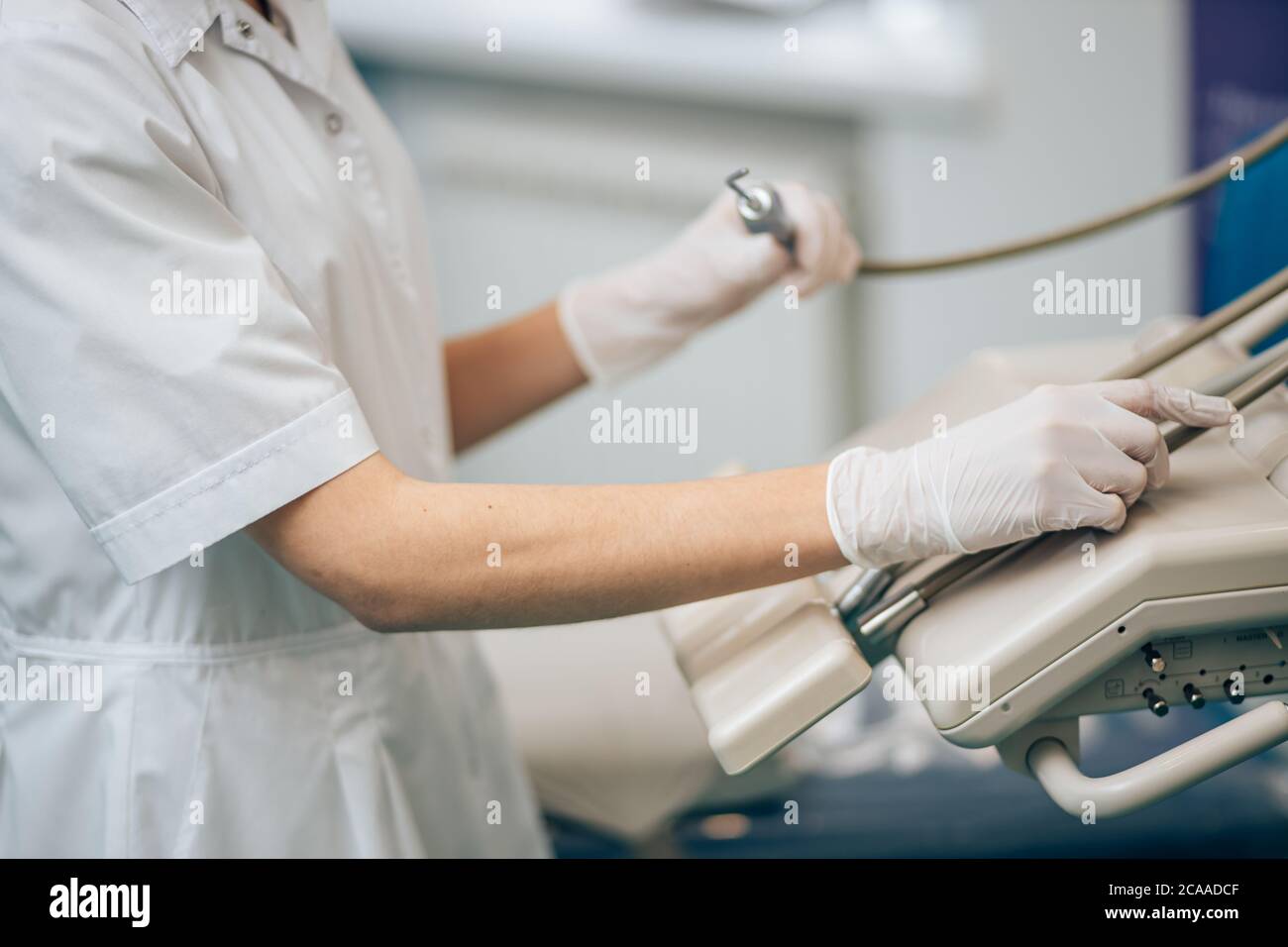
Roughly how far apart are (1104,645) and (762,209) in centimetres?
53

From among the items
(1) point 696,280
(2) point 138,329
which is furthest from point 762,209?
(2) point 138,329

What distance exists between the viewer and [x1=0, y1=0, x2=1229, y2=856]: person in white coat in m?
0.67

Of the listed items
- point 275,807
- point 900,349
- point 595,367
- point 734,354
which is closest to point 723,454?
point 734,354

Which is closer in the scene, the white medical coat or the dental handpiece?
the white medical coat

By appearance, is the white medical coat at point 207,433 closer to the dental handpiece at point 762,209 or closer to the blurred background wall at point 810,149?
the dental handpiece at point 762,209

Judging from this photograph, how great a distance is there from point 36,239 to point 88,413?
110 mm

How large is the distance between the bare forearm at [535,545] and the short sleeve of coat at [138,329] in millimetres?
Result: 37

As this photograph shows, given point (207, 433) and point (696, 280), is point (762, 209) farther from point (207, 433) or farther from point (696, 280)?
point (207, 433)

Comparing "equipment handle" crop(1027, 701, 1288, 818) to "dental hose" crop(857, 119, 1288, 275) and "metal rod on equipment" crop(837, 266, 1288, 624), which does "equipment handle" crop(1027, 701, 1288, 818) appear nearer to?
"metal rod on equipment" crop(837, 266, 1288, 624)

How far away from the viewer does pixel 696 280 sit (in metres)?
1.14

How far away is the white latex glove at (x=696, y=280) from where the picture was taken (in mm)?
1077

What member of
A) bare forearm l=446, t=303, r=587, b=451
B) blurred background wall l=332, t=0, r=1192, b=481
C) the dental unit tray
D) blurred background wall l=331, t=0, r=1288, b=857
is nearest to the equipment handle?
the dental unit tray
